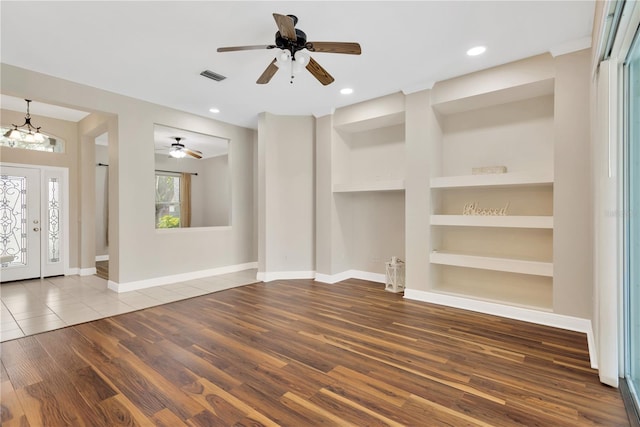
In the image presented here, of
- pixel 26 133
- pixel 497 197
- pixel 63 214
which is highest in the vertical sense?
pixel 26 133

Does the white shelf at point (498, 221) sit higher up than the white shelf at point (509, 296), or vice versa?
the white shelf at point (498, 221)

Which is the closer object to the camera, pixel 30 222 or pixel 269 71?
pixel 269 71

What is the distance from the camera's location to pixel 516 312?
343 centimetres

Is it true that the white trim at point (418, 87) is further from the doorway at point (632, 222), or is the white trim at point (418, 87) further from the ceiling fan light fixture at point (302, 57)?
the doorway at point (632, 222)

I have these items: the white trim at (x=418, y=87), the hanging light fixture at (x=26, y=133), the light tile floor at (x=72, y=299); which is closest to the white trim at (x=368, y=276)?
the light tile floor at (x=72, y=299)

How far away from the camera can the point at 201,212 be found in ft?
27.5

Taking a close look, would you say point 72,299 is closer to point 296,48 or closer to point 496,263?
point 296,48

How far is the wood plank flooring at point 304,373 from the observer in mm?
1828

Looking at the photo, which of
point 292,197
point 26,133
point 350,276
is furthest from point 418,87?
point 26,133

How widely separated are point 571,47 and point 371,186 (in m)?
2.74

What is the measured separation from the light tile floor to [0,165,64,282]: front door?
283 millimetres

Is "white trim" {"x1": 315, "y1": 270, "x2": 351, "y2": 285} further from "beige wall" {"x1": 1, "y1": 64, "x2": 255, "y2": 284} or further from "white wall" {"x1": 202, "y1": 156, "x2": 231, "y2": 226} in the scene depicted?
"white wall" {"x1": 202, "y1": 156, "x2": 231, "y2": 226}

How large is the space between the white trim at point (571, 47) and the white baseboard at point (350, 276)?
12.1 feet

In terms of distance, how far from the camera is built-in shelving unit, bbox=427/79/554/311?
3.53 meters
